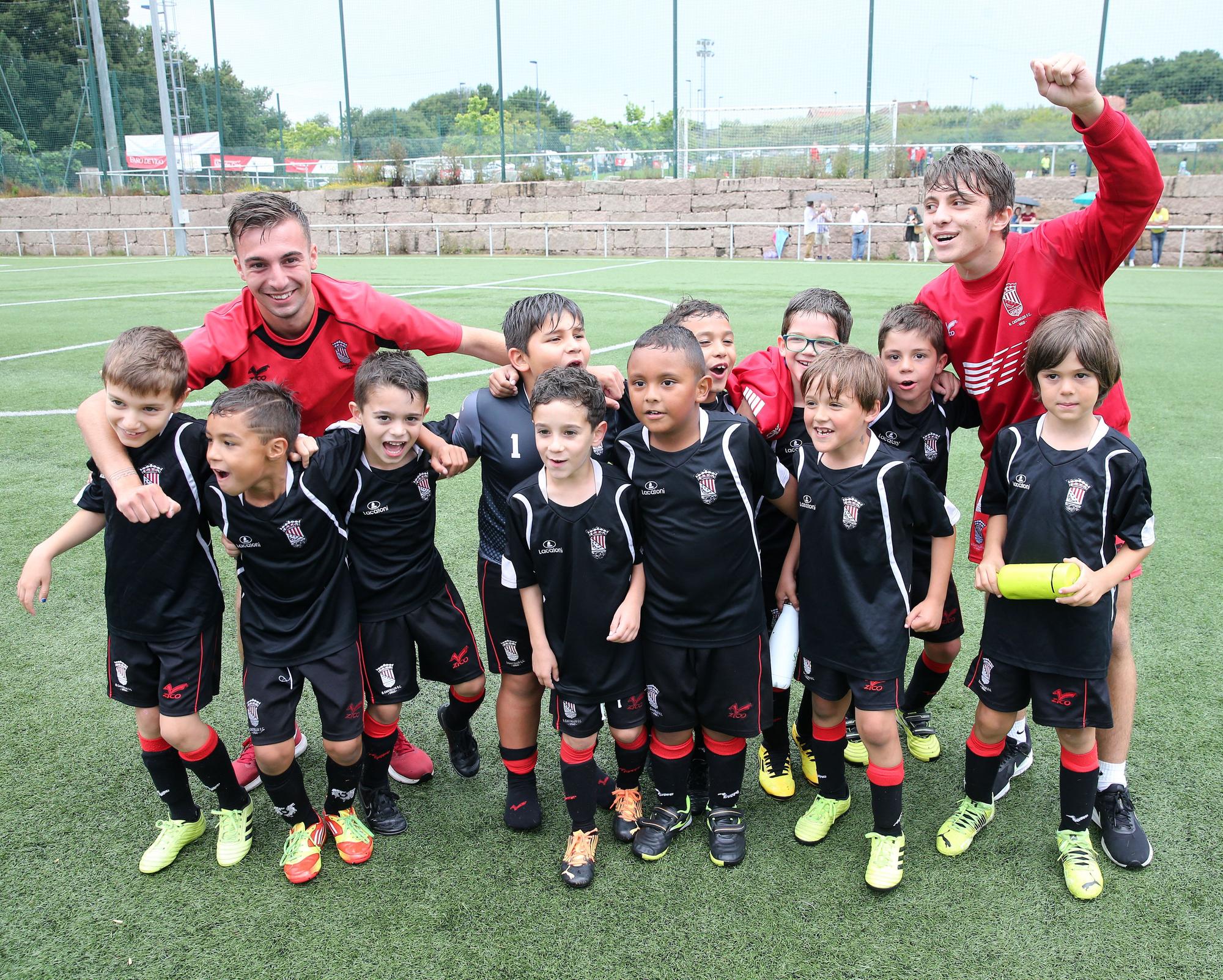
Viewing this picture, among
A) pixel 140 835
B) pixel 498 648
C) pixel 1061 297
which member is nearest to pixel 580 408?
pixel 498 648

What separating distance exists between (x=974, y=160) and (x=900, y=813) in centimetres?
209

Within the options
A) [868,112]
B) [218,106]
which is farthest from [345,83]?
[868,112]

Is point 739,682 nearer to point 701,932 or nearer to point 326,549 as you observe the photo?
point 701,932

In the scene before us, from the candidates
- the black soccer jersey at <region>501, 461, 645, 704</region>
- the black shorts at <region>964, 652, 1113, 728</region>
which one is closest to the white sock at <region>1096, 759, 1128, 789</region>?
the black shorts at <region>964, 652, 1113, 728</region>

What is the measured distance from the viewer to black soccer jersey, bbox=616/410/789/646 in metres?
2.70

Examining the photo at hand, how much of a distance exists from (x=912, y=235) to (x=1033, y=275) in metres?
22.4

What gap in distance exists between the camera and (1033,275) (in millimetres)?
2949

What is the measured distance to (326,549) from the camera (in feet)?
9.24

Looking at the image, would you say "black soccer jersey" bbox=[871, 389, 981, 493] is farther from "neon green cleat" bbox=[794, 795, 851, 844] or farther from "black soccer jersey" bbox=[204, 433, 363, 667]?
"black soccer jersey" bbox=[204, 433, 363, 667]

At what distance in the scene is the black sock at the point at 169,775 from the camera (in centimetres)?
285

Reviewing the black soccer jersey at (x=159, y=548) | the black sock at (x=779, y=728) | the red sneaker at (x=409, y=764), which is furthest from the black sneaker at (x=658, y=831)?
the black soccer jersey at (x=159, y=548)

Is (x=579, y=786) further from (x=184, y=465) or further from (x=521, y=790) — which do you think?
(x=184, y=465)

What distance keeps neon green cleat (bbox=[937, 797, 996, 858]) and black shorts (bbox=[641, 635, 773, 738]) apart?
0.66 metres

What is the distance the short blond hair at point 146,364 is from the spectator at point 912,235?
75.3 feet
